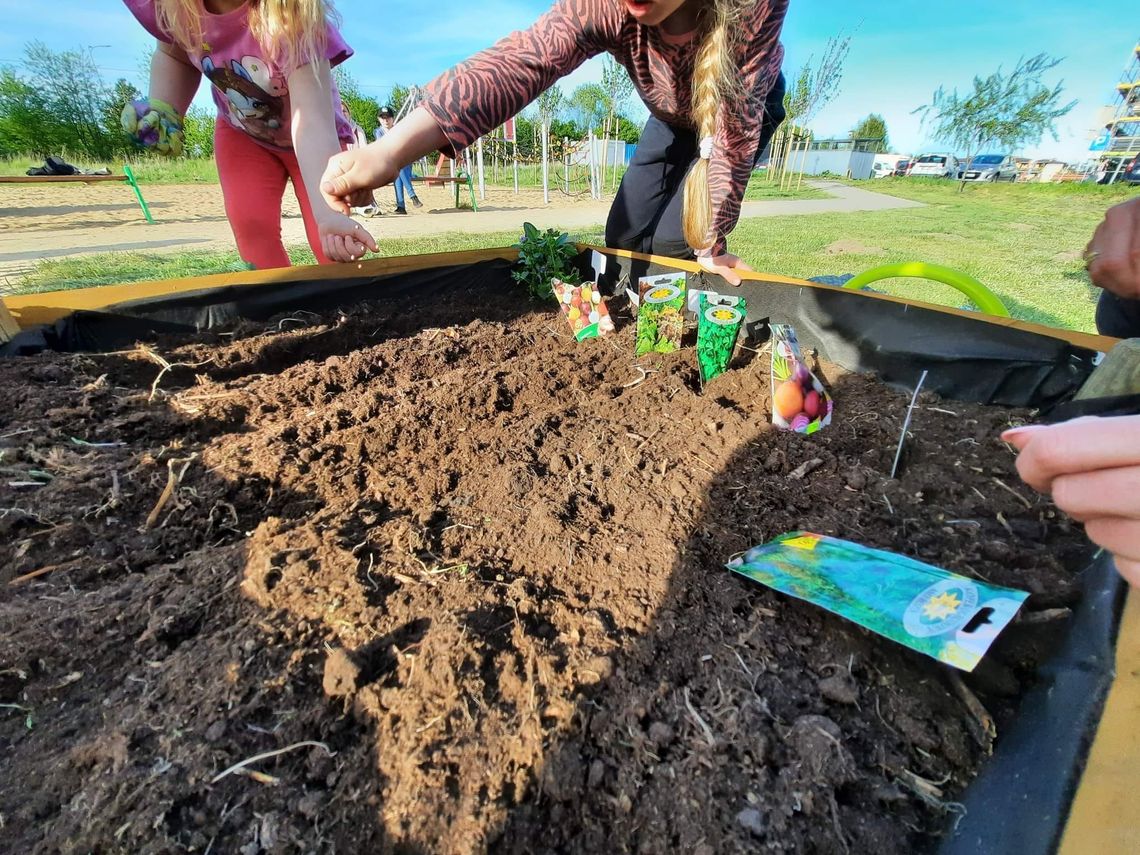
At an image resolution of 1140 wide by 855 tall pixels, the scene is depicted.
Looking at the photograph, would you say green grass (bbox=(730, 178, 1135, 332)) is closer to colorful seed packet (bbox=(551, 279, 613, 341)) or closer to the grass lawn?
the grass lawn

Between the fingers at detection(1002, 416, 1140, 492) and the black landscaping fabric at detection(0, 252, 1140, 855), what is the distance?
17.7 inches

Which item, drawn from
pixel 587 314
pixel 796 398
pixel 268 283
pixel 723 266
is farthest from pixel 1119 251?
pixel 268 283

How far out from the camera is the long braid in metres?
1.51

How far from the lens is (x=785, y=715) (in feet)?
2.57

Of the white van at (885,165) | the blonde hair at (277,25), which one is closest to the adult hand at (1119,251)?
the blonde hair at (277,25)

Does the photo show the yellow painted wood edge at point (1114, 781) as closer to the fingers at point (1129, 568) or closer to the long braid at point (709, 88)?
the fingers at point (1129, 568)

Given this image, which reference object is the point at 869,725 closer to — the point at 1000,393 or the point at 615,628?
the point at 615,628

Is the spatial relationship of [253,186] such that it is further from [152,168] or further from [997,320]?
[152,168]

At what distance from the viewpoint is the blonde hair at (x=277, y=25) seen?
1738 mm

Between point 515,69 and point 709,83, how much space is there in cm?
65

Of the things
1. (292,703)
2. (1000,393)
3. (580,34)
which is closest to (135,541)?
(292,703)

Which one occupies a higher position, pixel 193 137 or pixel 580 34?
pixel 193 137

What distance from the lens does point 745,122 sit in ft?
5.88

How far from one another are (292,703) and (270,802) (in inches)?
5.1
